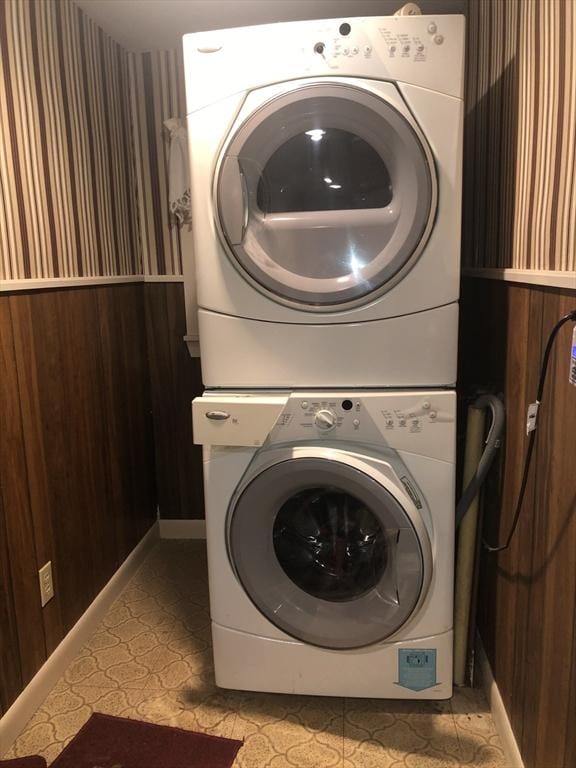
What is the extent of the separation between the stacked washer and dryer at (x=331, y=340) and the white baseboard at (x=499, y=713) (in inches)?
5.9

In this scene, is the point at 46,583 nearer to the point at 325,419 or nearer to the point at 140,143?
the point at 325,419

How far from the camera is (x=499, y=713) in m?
1.61

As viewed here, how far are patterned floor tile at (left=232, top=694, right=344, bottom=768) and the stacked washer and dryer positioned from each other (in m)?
0.08

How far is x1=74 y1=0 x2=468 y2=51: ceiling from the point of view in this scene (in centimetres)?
202

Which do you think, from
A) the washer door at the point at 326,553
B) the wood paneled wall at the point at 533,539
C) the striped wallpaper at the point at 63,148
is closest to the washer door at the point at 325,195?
the wood paneled wall at the point at 533,539

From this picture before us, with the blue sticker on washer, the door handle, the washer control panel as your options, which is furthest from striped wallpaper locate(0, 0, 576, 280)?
the blue sticker on washer

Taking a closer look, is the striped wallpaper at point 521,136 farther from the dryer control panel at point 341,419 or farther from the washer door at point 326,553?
the washer door at point 326,553

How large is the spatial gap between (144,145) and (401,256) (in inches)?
59.9

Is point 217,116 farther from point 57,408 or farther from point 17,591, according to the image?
point 17,591

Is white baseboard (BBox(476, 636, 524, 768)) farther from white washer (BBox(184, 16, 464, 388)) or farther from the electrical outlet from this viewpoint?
the electrical outlet

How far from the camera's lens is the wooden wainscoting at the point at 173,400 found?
2572mm

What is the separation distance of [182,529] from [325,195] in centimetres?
180

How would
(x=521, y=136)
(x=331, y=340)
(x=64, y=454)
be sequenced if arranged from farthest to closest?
(x=64, y=454) → (x=331, y=340) → (x=521, y=136)

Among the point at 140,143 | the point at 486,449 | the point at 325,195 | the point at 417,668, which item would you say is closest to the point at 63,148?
the point at 140,143
